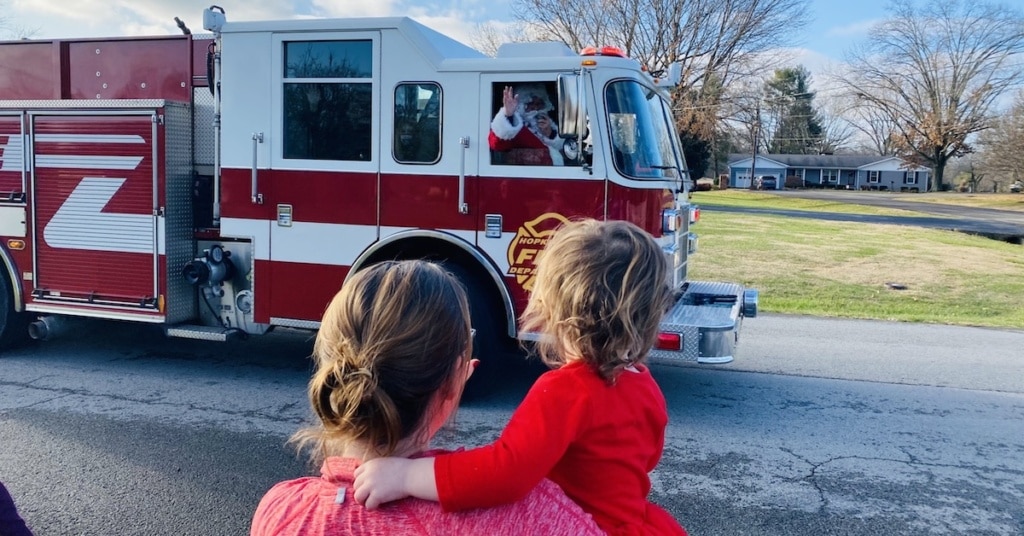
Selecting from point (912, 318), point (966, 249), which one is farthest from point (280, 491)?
point (966, 249)

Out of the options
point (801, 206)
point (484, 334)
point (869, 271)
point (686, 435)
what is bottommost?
point (686, 435)

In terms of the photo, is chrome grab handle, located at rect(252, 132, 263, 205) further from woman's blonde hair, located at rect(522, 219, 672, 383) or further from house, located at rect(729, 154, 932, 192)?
house, located at rect(729, 154, 932, 192)

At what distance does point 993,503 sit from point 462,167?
3.76 m

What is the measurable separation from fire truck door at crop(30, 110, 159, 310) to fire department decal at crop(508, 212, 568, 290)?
9.39ft

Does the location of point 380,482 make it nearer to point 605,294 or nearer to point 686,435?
point 605,294

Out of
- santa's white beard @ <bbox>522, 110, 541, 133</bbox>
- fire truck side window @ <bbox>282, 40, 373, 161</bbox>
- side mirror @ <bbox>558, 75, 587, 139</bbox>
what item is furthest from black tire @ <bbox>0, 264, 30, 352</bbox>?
side mirror @ <bbox>558, 75, 587, 139</bbox>

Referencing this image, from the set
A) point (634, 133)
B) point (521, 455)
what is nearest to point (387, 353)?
point (521, 455)

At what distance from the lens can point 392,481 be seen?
1.48 metres

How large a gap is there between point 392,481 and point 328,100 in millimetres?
5157

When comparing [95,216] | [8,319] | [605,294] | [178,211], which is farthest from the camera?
Answer: [8,319]

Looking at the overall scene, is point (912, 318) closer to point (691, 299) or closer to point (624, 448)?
point (691, 299)

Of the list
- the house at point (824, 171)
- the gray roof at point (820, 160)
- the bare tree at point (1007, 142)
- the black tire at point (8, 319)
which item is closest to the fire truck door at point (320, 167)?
the black tire at point (8, 319)

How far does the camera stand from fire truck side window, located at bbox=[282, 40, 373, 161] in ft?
20.2

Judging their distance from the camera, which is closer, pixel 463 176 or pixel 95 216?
pixel 463 176
